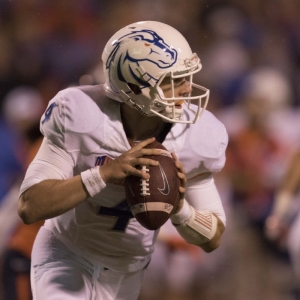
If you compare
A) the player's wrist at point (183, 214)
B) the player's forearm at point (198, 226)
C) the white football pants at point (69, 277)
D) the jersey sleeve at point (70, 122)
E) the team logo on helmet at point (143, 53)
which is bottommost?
the white football pants at point (69, 277)

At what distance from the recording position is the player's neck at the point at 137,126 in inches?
69.6

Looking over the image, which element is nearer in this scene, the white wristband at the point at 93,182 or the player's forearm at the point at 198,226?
the white wristband at the point at 93,182

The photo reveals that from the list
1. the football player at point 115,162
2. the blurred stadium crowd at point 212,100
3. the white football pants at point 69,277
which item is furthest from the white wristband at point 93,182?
the blurred stadium crowd at point 212,100

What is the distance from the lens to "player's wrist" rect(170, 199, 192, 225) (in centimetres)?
171

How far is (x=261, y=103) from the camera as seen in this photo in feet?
10.3

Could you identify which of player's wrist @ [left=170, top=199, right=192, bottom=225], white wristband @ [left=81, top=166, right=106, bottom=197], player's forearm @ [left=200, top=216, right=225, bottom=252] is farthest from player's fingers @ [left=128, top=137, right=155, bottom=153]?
player's forearm @ [left=200, top=216, right=225, bottom=252]

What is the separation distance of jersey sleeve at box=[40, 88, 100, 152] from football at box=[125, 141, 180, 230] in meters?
0.18

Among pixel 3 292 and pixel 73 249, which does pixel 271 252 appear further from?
pixel 73 249

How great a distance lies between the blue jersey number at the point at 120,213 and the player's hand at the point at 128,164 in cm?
23

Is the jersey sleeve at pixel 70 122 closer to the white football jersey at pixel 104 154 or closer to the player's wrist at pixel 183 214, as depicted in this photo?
the white football jersey at pixel 104 154

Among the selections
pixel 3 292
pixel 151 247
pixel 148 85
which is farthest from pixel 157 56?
pixel 3 292

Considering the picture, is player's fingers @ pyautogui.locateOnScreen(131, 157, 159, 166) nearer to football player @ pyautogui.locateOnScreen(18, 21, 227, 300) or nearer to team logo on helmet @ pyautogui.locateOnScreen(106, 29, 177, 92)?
football player @ pyautogui.locateOnScreen(18, 21, 227, 300)

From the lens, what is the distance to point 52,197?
1.58 m

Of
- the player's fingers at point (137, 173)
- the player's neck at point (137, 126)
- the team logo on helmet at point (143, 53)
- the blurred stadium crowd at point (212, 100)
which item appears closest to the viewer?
the player's fingers at point (137, 173)
